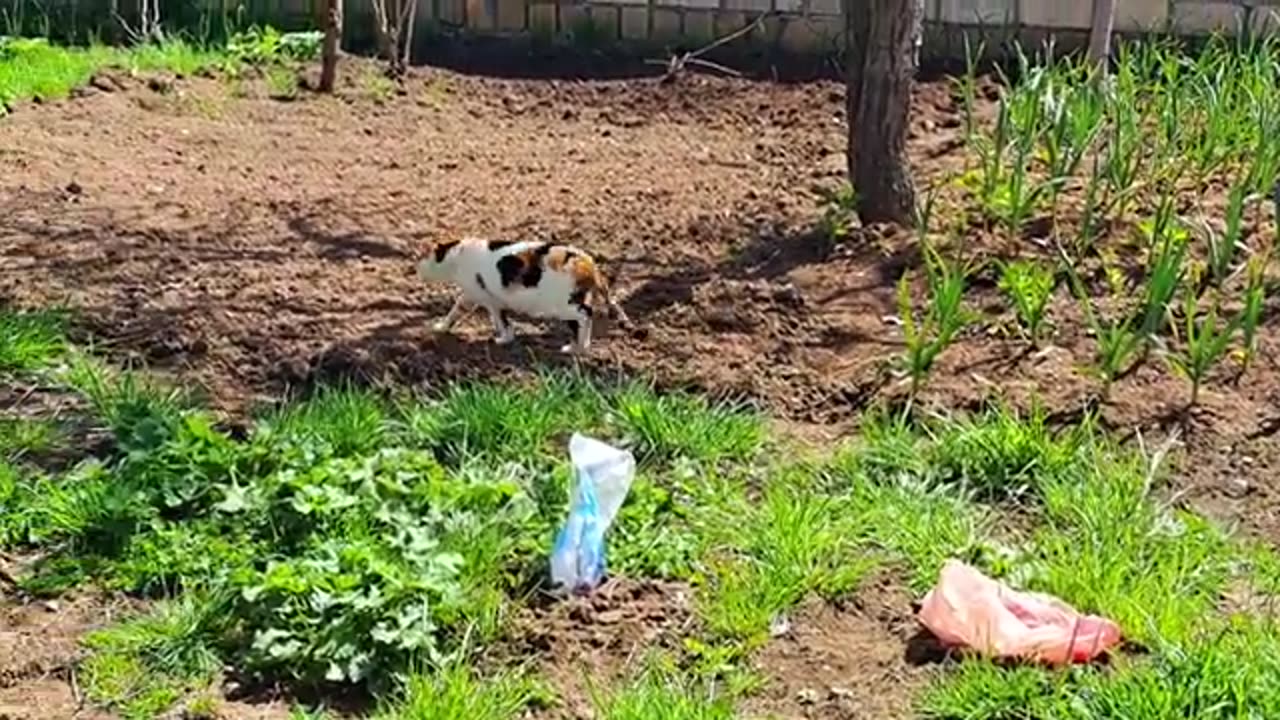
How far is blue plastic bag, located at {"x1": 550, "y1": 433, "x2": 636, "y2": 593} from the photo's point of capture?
3562 millimetres

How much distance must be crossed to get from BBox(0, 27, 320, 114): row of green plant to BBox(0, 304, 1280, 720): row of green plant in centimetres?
370

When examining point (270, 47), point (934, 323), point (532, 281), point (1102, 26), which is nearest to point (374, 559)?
point (532, 281)

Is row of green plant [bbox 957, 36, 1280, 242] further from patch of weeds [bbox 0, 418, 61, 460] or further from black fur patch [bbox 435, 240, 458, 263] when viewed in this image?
patch of weeds [bbox 0, 418, 61, 460]

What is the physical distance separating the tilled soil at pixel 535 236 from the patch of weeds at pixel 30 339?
4.3 inches

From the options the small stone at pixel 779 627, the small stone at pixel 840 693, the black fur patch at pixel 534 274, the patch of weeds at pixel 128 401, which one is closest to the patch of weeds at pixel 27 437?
the patch of weeds at pixel 128 401

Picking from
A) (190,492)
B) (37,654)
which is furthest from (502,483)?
(37,654)

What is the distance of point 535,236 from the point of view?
5.86 m

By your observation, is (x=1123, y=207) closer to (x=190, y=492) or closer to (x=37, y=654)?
(x=190, y=492)

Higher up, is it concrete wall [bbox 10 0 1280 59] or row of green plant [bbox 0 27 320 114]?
concrete wall [bbox 10 0 1280 59]

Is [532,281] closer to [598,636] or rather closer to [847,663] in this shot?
[598,636]

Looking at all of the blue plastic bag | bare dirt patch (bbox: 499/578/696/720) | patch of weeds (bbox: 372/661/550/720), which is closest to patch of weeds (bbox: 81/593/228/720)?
patch of weeds (bbox: 372/661/550/720)

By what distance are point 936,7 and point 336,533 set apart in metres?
5.87

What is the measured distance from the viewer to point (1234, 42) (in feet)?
27.6

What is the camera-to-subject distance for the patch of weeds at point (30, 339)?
15.5 ft
